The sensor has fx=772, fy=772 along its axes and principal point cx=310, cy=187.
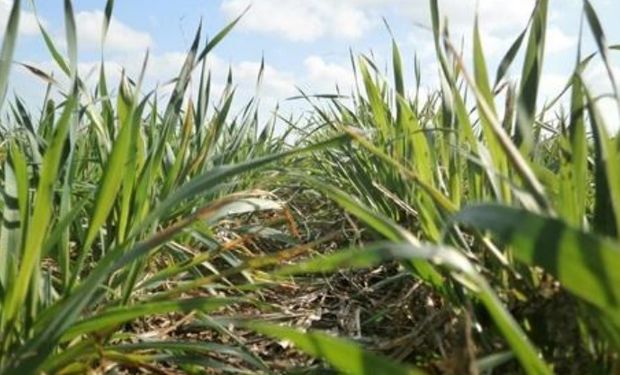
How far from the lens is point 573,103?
2.42 ft

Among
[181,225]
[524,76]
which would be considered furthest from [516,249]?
[524,76]

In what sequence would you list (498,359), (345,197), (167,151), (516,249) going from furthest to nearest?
(167,151), (345,197), (498,359), (516,249)

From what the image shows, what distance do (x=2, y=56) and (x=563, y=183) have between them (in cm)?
56

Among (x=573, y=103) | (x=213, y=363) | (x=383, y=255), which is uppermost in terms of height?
(x=573, y=103)

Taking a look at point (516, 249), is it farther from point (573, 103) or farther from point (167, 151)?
point (167, 151)

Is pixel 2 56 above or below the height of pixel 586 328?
above

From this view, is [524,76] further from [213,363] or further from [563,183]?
[213,363]

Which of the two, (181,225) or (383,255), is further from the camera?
(181,225)

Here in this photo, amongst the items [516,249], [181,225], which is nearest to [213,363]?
[181,225]

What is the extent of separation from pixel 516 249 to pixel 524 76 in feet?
1.36

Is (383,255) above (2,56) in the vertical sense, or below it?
below

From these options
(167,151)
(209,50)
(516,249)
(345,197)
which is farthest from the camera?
(167,151)

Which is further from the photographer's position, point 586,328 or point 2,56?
point 2,56

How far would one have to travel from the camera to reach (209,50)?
1.15 m
